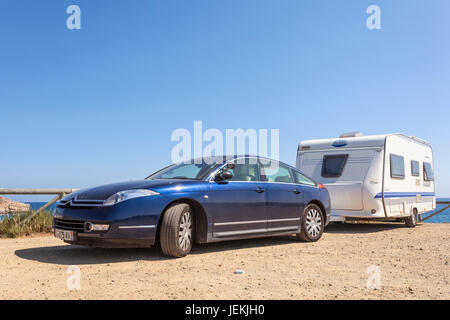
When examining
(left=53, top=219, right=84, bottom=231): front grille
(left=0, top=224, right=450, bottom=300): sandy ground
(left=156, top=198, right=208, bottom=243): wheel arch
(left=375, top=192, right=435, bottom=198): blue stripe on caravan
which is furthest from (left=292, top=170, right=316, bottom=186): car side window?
(left=53, top=219, right=84, bottom=231): front grille

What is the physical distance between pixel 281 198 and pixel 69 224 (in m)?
3.71

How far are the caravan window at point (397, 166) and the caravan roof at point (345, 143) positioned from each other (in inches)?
26.0

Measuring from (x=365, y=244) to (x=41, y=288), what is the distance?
6035 mm

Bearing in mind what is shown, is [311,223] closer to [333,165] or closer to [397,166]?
[333,165]

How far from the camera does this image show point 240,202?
23.5 feet

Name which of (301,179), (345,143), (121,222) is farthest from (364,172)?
(121,222)

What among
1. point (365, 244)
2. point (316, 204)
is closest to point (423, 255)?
point (365, 244)

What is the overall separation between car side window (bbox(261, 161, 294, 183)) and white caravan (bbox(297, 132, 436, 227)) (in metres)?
3.49

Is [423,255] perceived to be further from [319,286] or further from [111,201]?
[111,201]

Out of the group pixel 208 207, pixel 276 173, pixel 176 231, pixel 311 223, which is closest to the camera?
pixel 176 231

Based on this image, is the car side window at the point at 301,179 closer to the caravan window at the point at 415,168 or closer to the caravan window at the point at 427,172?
the caravan window at the point at 415,168

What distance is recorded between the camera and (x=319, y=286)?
14.8 ft

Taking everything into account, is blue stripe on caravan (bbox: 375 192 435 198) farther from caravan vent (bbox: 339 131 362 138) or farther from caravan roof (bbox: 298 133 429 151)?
caravan vent (bbox: 339 131 362 138)

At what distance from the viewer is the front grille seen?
600 centimetres
